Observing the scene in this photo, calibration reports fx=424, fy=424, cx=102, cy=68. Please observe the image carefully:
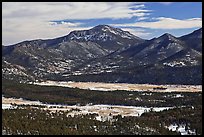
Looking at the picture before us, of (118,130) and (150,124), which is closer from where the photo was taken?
(118,130)

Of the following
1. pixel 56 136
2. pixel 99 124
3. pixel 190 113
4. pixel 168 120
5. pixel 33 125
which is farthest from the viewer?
pixel 190 113

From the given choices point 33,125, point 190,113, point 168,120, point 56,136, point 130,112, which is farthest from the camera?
point 130,112

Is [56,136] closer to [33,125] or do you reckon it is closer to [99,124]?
[33,125]

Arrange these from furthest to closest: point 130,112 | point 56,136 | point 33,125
→ point 130,112
point 33,125
point 56,136

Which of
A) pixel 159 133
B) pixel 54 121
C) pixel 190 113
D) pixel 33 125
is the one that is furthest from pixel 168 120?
pixel 33 125

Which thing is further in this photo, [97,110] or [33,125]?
[97,110]

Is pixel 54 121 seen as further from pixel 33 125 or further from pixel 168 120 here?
pixel 168 120

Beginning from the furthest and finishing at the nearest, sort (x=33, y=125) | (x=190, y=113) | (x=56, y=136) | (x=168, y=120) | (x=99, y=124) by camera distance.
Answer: (x=190, y=113), (x=168, y=120), (x=99, y=124), (x=33, y=125), (x=56, y=136)

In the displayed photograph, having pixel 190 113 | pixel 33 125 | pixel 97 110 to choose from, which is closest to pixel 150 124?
pixel 190 113
